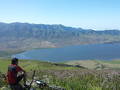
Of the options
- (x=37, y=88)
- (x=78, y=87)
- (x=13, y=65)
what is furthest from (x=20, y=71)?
(x=78, y=87)

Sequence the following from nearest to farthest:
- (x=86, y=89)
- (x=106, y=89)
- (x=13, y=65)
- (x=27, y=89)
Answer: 1. (x=13, y=65)
2. (x=27, y=89)
3. (x=86, y=89)
4. (x=106, y=89)

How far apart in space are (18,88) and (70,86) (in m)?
10.9

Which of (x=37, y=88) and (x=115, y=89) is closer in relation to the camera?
(x=37, y=88)

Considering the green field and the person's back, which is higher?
the person's back

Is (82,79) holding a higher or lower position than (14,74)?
lower

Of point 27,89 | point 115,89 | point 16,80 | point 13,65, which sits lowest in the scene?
point 115,89

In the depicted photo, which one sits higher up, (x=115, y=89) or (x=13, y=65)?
(x=13, y=65)

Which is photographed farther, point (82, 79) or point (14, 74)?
point (82, 79)

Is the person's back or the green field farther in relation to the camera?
the green field

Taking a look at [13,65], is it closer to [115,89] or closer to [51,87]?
[51,87]

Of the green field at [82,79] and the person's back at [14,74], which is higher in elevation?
the person's back at [14,74]

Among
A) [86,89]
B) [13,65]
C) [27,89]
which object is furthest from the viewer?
[86,89]

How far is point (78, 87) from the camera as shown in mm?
25094

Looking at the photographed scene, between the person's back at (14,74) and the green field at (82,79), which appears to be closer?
the person's back at (14,74)
